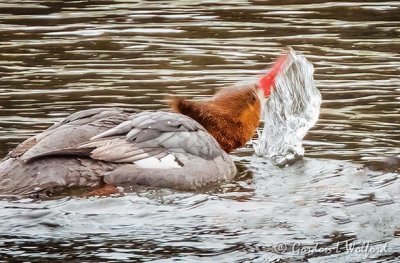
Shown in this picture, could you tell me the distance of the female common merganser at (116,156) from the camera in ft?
26.4

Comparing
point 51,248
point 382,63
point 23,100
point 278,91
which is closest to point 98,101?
point 23,100

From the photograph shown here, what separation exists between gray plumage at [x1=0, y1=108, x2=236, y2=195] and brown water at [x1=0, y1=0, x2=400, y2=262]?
7.0 inches

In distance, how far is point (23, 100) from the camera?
11375 millimetres

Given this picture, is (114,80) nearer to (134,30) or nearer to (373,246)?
(134,30)

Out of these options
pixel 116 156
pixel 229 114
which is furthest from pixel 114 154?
pixel 229 114

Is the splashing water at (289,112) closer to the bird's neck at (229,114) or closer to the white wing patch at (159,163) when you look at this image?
the bird's neck at (229,114)

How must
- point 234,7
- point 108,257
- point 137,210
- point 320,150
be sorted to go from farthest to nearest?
point 234,7
point 320,150
point 137,210
point 108,257

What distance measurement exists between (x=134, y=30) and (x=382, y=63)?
3381 mm

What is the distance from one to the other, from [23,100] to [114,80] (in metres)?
1.24

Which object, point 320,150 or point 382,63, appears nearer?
point 320,150

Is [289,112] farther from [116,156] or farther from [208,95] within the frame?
[116,156]

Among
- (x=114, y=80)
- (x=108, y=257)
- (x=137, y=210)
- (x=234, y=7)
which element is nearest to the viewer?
(x=108, y=257)

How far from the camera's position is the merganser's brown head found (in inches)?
371

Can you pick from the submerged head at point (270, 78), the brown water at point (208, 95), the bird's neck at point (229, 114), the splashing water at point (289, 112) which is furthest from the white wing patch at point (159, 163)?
the submerged head at point (270, 78)
